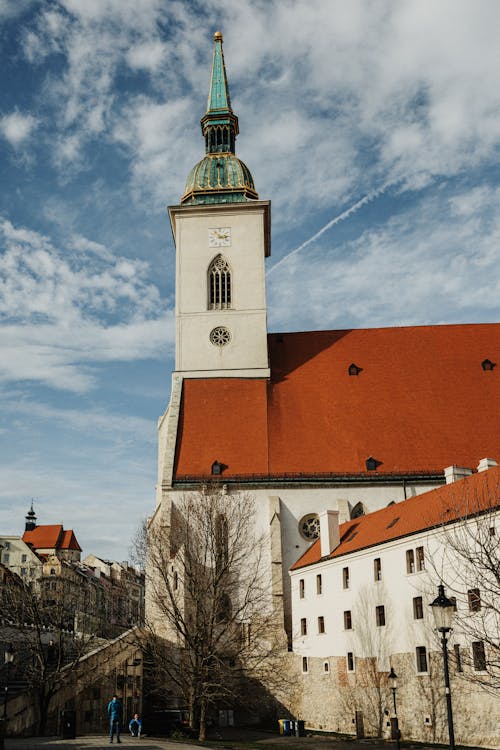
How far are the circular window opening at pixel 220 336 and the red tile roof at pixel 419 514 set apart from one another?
41.8ft

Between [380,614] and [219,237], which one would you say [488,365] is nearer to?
[380,614]

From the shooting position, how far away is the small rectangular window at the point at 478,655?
24.6m

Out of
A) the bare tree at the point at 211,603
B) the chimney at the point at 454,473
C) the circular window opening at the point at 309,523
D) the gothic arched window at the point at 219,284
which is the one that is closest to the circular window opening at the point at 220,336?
the gothic arched window at the point at 219,284

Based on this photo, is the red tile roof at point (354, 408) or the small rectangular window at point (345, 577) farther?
A: the red tile roof at point (354, 408)

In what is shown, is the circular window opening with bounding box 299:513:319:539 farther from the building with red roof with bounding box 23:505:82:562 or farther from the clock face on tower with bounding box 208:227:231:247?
the building with red roof with bounding box 23:505:82:562

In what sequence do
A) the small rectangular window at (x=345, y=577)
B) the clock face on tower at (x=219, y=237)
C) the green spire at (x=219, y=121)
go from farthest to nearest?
the green spire at (x=219, y=121) < the clock face on tower at (x=219, y=237) < the small rectangular window at (x=345, y=577)

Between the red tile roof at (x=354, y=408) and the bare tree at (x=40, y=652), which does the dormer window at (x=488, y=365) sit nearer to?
the red tile roof at (x=354, y=408)

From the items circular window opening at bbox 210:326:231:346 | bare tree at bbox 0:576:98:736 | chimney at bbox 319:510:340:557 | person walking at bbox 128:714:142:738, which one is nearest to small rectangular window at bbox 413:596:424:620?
chimney at bbox 319:510:340:557

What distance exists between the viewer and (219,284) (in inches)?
1762

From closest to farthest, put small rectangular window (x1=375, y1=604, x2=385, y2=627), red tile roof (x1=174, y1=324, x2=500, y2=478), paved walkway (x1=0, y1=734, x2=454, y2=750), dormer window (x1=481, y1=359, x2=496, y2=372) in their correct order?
paved walkway (x1=0, y1=734, x2=454, y2=750) < small rectangular window (x1=375, y1=604, x2=385, y2=627) < red tile roof (x1=174, y1=324, x2=500, y2=478) < dormer window (x1=481, y1=359, x2=496, y2=372)

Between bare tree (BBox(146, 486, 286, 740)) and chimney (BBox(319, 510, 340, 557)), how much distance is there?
318cm

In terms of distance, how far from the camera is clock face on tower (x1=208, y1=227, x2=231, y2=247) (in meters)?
45.3

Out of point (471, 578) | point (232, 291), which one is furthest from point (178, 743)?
point (232, 291)

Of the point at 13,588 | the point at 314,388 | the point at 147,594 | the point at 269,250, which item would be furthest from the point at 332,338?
the point at 13,588
